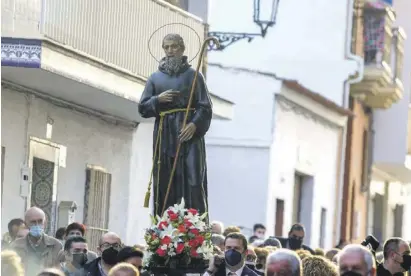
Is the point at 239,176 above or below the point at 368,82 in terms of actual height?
below

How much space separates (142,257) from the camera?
13.6 m

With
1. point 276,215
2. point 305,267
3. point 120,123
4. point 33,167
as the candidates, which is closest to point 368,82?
point 276,215

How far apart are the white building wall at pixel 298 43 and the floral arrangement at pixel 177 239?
23.9 meters

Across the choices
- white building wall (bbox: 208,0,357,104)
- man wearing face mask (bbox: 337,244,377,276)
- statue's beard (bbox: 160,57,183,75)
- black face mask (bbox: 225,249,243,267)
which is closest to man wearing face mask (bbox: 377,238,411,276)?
black face mask (bbox: 225,249,243,267)

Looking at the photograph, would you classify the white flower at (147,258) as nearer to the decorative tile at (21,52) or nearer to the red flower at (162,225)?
the red flower at (162,225)

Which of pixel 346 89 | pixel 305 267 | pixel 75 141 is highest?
pixel 346 89

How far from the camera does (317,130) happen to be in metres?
36.4

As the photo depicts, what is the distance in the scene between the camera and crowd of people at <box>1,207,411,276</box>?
10.3 meters

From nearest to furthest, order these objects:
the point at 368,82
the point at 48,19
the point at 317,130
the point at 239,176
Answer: the point at 48,19
the point at 239,176
the point at 317,130
the point at 368,82

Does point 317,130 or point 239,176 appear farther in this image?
point 317,130

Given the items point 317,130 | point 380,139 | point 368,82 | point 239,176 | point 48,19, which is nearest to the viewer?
point 48,19

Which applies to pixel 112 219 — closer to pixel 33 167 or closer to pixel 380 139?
pixel 33 167

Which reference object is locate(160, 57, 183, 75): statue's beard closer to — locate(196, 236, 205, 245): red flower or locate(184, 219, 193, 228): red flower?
locate(184, 219, 193, 228): red flower

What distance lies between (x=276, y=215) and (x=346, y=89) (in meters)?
5.71
